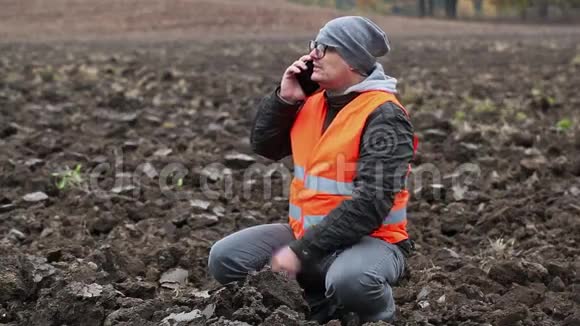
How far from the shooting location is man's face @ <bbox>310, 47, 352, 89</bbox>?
4.15 metres

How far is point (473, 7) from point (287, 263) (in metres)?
74.3

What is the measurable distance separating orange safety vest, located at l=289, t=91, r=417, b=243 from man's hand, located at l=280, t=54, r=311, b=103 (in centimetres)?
17

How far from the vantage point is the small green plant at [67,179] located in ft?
22.8

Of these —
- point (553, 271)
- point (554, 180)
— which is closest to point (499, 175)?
point (554, 180)

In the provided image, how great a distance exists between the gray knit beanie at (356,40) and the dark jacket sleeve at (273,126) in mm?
369

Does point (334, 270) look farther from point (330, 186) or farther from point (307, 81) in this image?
point (307, 81)

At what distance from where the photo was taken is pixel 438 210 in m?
6.55

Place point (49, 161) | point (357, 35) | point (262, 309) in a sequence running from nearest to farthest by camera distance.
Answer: point (262, 309) < point (357, 35) < point (49, 161)

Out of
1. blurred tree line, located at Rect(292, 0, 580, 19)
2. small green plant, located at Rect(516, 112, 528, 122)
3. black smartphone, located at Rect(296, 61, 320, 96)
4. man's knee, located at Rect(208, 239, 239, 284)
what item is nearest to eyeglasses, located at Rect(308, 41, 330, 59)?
black smartphone, located at Rect(296, 61, 320, 96)

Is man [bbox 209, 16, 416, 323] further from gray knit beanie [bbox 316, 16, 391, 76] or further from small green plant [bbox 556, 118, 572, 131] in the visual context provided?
small green plant [bbox 556, 118, 572, 131]

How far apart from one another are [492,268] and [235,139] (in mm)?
4359

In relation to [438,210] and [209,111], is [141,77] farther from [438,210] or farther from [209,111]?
[438,210]

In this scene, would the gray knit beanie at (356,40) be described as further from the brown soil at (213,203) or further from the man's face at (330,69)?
the brown soil at (213,203)

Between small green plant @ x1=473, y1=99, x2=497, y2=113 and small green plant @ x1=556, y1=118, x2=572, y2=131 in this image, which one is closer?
small green plant @ x1=556, y1=118, x2=572, y2=131
